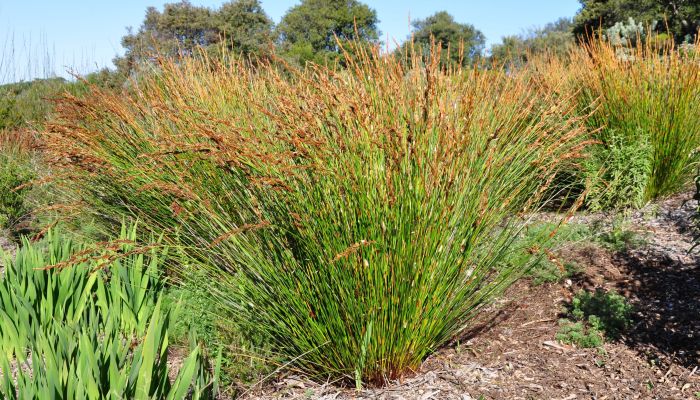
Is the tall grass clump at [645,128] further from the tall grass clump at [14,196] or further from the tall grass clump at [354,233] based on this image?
the tall grass clump at [14,196]

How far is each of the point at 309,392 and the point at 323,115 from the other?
127 cm

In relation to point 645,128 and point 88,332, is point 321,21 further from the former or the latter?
point 88,332

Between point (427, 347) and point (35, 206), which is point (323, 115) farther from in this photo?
point (35, 206)

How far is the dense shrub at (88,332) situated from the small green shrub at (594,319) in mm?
1916

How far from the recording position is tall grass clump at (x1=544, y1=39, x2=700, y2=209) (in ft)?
16.6

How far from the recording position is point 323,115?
106 inches

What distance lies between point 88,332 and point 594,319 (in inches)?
102

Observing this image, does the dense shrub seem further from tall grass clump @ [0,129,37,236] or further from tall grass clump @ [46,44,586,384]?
tall grass clump @ [0,129,37,236]

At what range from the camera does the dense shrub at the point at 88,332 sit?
6.30 ft

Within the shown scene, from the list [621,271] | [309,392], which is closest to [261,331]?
[309,392]

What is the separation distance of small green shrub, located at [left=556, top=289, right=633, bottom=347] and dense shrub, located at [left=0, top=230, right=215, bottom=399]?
75.4 inches

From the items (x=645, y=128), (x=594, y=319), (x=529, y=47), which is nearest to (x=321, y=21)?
(x=529, y=47)

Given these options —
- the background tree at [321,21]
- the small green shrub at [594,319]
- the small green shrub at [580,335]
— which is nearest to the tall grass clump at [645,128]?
the small green shrub at [594,319]

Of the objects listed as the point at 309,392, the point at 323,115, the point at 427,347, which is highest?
the point at 323,115
